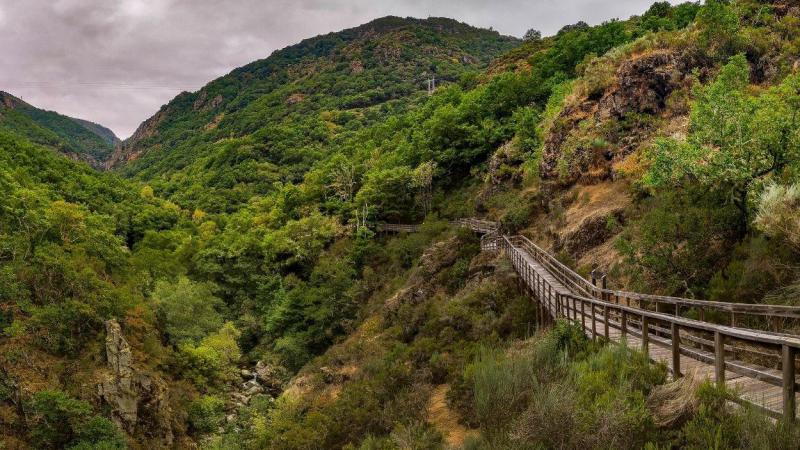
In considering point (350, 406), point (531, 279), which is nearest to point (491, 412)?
point (350, 406)

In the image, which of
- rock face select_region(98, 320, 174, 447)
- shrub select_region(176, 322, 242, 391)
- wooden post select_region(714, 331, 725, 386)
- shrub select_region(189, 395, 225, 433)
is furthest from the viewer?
shrub select_region(176, 322, 242, 391)

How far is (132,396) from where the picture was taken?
30.8 metres

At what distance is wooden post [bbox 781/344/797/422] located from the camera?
446 centimetres

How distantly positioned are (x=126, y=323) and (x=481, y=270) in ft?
89.0

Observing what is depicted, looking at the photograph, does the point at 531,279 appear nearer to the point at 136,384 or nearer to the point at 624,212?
the point at 624,212

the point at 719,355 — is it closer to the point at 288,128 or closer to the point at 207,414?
the point at 207,414

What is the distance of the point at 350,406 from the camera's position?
13852 mm

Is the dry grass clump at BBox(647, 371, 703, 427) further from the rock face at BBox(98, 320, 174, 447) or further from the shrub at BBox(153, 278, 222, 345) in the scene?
the shrub at BBox(153, 278, 222, 345)

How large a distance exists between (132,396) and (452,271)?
73.2 feet


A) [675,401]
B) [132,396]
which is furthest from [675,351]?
[132,396]

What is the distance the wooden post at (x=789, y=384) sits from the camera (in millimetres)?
4465

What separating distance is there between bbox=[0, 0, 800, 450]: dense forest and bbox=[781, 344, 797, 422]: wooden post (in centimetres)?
26

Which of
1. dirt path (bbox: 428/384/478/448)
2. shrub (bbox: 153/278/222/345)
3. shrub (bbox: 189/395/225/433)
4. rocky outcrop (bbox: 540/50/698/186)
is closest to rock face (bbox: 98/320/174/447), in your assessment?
shrub (bbox: 189/395/225/433)

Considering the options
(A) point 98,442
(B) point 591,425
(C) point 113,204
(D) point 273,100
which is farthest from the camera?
(D) point 273,100
